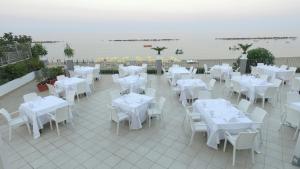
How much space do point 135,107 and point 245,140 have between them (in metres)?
2.75

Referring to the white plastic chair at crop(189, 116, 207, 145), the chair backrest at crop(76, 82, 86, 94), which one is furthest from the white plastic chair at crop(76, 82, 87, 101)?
the white plastic chair at crop(189, 116, 207, 145)

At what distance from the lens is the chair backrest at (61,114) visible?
16.6 ft

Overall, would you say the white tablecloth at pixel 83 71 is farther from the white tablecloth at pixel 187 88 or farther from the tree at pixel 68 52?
the white tablecloth at pixel 187 88

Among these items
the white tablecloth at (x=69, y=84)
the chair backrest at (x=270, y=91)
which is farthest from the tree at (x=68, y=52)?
the chair backrest at (x=270, y=91)

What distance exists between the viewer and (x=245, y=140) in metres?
3.70

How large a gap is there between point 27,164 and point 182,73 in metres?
7.15

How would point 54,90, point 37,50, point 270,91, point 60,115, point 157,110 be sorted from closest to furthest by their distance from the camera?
point 60,115, point 157,110, point 270,91, point 54,90, point 37,50

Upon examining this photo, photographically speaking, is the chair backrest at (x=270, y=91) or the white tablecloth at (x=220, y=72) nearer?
the chair backrest at (x=270, y=91)

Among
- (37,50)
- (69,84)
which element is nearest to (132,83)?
(69,84)

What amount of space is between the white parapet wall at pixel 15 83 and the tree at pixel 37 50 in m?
2.30

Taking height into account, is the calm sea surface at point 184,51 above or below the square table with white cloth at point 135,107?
above

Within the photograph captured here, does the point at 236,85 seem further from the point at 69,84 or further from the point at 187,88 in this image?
the point at 69,84

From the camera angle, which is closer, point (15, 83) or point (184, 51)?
point (15, 83)

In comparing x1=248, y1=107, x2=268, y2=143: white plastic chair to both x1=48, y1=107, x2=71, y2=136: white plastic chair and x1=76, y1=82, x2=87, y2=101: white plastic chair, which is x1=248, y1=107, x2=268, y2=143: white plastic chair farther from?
x1=76, y1=82, x2=87, y2=101: white plastic chair
